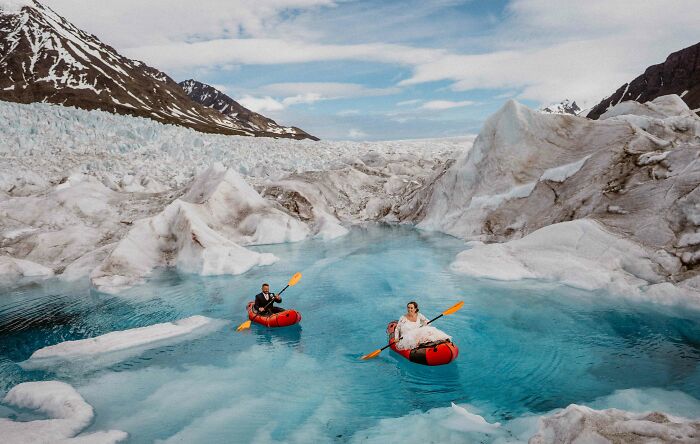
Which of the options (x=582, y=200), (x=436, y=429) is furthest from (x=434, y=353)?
(x=582, y=200)

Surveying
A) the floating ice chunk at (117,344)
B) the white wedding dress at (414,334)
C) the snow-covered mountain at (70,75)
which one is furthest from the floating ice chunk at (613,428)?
the snow-covered mountain at (70,75)

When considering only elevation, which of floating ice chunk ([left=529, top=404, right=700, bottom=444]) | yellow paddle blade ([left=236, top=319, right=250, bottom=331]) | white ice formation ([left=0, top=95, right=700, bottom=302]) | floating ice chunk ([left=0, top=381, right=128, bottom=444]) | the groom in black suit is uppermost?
white ice formation ([left=0, top=95, right=700, bottom=302])

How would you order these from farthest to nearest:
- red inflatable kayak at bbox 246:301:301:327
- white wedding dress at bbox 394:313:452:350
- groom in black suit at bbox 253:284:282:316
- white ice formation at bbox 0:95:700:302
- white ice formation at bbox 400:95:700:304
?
1. white ice formation at bbox 0:95:700:302
2. white ice formation at bbox 400:95:700:304
3. groom in black suit at bbox 253:284:282:316
4. red inflatable kayak at bbox 246:301:301:327
5. white wedding dress at bbox 394:313:452:350

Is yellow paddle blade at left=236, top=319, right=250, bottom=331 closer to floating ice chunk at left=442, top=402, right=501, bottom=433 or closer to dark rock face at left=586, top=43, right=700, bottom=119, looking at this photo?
floating ice chunk at left=442, top=402, right=501, bottom=433

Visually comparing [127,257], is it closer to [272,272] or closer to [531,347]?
[272,272]

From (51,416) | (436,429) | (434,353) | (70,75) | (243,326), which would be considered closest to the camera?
(436,429)

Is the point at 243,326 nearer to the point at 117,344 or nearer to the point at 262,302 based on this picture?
the point at 262,302

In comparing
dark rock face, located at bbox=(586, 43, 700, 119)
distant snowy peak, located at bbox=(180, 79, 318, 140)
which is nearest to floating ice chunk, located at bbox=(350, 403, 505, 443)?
dark rock face, located at bbox=(586, 43, 700, 119)
